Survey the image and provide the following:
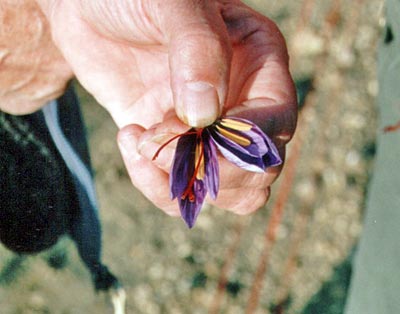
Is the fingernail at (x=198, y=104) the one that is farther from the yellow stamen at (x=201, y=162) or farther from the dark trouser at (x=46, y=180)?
the dark trouser at (x=46, y=180)

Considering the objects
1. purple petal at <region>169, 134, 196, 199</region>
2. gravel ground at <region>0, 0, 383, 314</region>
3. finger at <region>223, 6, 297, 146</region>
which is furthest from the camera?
gravel ground at <region>0, 0, 383, 314</region>

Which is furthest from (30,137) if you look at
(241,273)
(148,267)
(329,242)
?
(329,242)

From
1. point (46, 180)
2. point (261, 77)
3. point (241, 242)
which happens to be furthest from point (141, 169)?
point (241, 242)

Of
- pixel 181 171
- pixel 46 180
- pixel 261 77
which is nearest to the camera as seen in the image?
pixel 181 171

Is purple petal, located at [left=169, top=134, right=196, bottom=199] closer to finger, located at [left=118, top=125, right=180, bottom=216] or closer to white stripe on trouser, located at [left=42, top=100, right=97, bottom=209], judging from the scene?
finger, located at [left=118, top=125, right=180, bottom=216]

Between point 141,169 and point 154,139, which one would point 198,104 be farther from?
point 141,169

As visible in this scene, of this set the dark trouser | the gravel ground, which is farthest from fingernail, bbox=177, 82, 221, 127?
the gravel ground

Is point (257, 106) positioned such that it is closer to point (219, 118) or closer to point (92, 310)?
point (219, 118)
